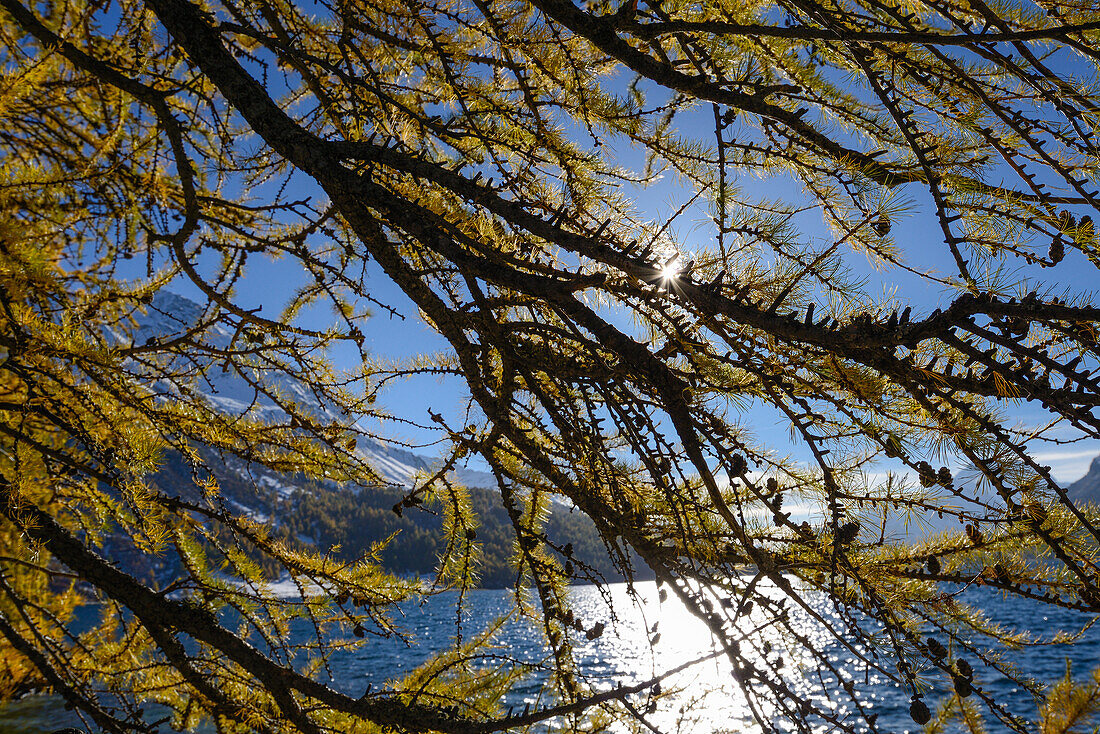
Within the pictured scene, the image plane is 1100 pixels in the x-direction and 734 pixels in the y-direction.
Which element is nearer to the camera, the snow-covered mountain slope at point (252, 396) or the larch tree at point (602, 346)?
the larch tree at point (602, 346)

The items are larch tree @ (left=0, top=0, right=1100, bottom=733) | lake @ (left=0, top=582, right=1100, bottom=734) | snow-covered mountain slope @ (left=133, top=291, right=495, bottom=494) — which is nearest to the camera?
larch tree @ (left=0, top=0, right=1100, bottom=733)

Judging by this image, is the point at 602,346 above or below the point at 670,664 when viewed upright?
above

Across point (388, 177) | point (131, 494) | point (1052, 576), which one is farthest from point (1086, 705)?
point (131, 494)

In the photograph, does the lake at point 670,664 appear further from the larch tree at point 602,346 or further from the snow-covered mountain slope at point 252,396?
the snow-covered mountain slope at point 252,396

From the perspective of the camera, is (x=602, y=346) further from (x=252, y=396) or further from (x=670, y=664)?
(x=670, y=664)

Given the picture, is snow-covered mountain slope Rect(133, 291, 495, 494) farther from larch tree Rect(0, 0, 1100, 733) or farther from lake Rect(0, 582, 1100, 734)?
lake Rect(0, 582, 1100, 734)

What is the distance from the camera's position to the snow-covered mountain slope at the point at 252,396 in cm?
189

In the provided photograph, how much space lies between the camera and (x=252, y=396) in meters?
2.13

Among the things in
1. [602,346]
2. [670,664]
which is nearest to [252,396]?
[602,346]

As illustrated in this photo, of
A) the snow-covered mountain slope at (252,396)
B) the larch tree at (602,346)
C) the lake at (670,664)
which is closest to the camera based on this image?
the larch tree at (602,346)

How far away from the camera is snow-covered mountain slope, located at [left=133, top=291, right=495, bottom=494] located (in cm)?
189

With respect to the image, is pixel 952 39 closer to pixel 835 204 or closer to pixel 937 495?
pixel 835 204

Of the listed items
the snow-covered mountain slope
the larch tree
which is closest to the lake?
the larch tree

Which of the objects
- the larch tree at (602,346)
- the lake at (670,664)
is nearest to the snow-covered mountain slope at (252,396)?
the larch tree at (602,346)
